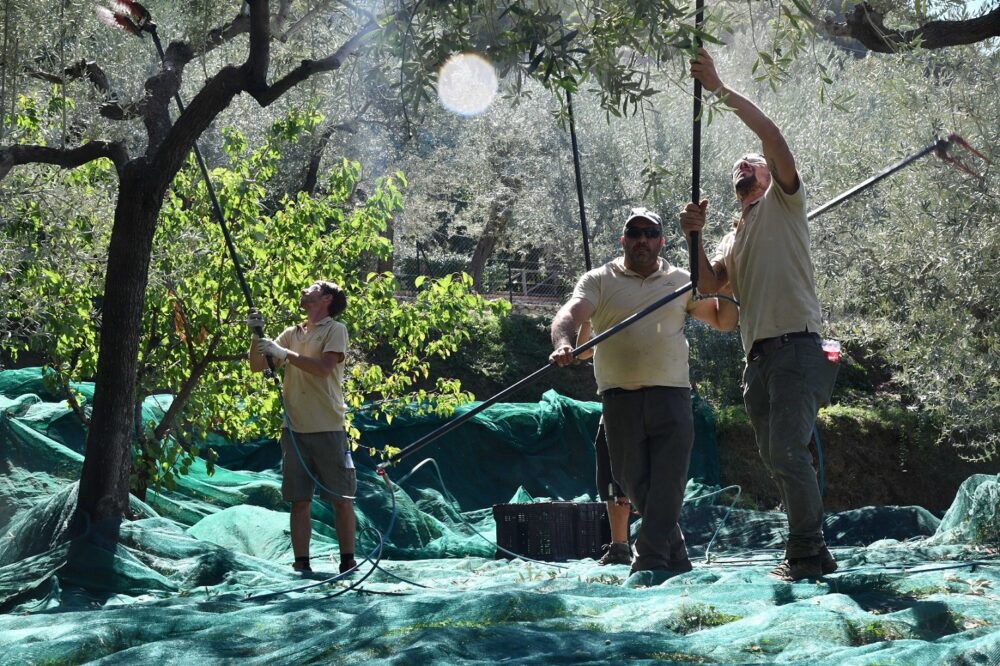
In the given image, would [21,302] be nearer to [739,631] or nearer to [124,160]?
[124,160]

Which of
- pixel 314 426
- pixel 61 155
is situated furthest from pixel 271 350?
pixel 61 155

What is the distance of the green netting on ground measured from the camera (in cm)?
330

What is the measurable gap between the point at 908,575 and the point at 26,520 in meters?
4.74

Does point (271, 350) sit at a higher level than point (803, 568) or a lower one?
higher

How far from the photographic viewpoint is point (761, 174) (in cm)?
484

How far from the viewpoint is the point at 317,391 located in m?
6.54

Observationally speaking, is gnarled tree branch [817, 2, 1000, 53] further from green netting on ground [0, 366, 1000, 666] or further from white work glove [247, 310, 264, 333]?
white work glove [247, 310, 264, 333]

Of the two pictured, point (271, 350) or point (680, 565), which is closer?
point (680, 565)

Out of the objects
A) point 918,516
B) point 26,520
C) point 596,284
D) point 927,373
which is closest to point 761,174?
point 596,284

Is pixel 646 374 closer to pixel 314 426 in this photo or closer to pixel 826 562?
pixel 826 562

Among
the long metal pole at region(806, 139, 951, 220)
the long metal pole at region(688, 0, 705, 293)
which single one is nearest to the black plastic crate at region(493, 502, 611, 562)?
the long metal pole at region(806, 139, 951, 220)

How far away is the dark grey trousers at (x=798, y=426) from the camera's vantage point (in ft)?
14.5

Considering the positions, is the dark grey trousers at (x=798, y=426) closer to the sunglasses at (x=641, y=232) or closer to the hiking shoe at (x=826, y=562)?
the hiking shoe at (x=826, y=562)

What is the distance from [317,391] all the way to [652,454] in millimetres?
2156
